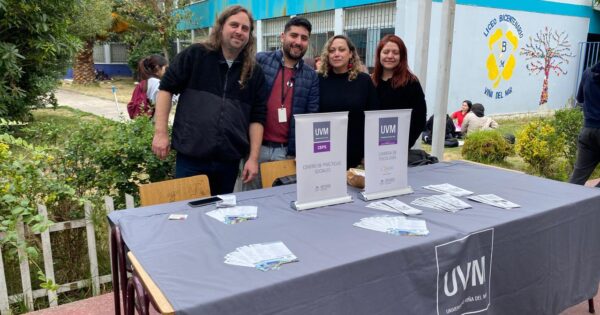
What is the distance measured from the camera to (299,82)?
329 cm

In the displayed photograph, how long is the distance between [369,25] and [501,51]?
327 centimetres

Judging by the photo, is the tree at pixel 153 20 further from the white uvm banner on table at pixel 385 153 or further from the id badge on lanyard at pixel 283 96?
the white uvm banner on table at pixel 385 153

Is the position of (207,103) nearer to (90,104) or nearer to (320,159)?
(320,159)

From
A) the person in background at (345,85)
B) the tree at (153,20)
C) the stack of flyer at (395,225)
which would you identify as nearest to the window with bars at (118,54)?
the tree at (153,20)

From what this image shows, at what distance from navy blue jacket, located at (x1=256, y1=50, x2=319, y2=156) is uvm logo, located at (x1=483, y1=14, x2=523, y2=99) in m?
8.89

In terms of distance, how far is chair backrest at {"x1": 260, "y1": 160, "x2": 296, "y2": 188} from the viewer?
10.3ft

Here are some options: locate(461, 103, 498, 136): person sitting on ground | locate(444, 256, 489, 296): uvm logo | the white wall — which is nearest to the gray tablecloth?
locate(444, 256, 489, 296): uvm logo

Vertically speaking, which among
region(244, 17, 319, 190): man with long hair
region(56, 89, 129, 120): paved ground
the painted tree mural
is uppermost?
the painted tree mural

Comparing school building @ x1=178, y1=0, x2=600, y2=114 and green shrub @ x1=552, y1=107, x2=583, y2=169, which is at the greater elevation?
school building @ x1=178, y1=0, x2=600, y2=114

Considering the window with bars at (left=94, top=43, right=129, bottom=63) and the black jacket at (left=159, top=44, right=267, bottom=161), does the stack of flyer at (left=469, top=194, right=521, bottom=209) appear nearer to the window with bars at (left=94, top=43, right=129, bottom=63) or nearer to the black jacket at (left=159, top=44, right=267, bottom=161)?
the black jacket at (left=159, top=44, right=267, bottom=161)

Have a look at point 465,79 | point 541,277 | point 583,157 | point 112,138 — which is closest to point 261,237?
point 541,277

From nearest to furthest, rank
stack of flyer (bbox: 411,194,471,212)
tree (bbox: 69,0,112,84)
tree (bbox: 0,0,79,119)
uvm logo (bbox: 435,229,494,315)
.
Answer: uvm logo (bbox: 435,229,494,315), stack of flyer (bbox: 411,194,471,212), tree (bbox: 0,0,79,119), tree (bbox: 69,0,112,84)

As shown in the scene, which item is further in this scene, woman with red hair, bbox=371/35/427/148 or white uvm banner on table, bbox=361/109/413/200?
woman with red hair, bbox=371/35/427/148

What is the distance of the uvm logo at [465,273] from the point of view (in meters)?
2.07
